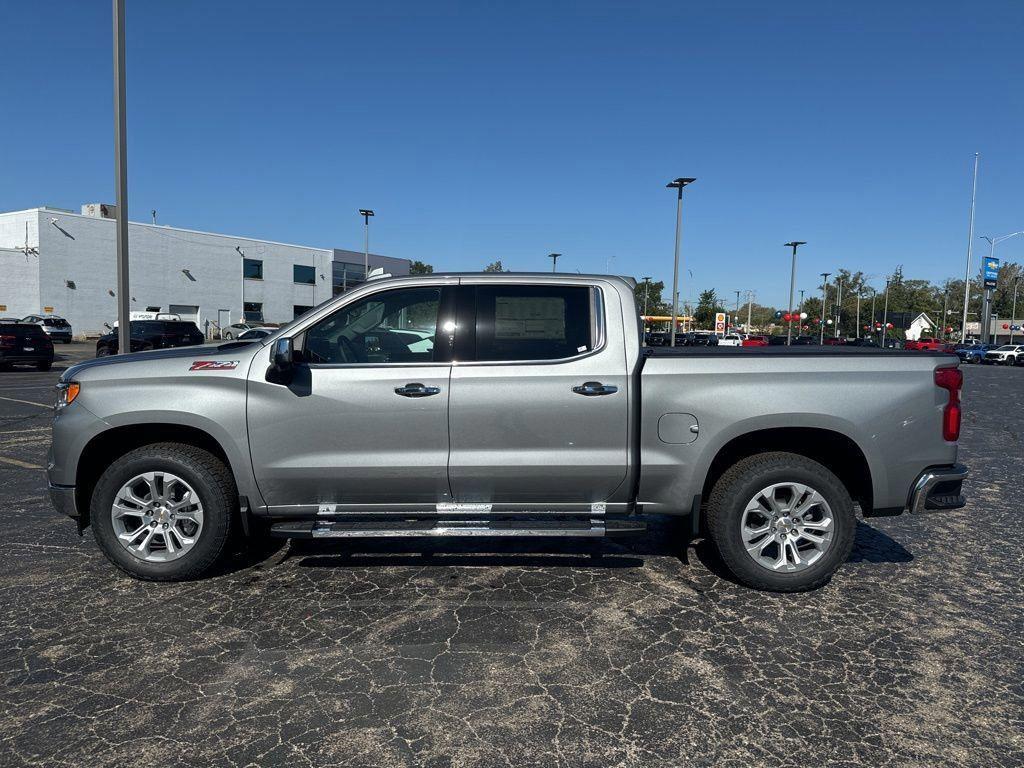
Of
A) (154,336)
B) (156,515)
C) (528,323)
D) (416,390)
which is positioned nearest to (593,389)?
(528,323)

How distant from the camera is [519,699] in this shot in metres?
3.14

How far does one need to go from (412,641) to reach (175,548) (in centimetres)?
→ 176

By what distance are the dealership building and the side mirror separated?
103 ft

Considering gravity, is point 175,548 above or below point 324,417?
below

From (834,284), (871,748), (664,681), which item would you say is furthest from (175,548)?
(834,284)

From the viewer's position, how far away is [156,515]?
14.5 ft

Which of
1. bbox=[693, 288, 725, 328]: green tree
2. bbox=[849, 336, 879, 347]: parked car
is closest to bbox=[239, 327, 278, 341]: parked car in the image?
bbox=[849, 336, 879, 347]: parked car

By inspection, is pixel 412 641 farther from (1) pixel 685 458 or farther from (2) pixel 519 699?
(1) pixel 685 458

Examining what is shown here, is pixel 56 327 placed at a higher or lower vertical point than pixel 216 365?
higher

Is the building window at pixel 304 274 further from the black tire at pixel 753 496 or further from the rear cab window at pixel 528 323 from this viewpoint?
the black tire at pixel 753 496

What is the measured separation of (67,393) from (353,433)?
6.06 ft

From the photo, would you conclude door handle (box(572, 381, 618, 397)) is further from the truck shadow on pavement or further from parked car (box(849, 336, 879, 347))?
parked car (box(849, 336, 879, 347))

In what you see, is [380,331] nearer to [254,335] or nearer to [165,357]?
[165,357]

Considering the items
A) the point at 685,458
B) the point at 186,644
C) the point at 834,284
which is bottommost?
the point at 186,644
